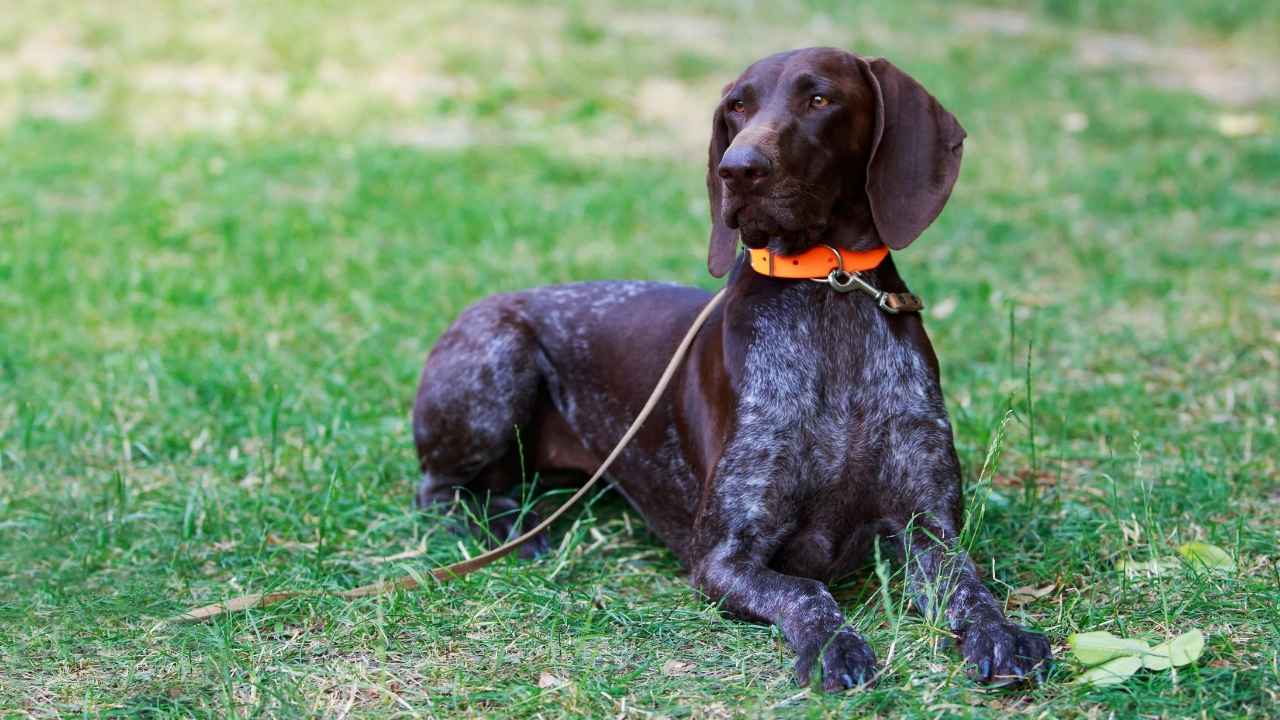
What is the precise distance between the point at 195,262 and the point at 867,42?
7.50 metres

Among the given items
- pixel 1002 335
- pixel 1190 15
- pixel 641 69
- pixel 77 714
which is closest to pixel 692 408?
pixel 77 714

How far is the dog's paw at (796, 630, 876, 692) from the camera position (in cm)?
306

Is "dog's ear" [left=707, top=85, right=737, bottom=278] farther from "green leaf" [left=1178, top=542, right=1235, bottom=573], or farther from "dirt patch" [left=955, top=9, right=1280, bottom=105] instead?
"dirt patch" [left=955, top=9, right=1280, bottom=105]

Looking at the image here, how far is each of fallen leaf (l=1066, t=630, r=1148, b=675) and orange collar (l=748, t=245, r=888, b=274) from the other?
1.13 metres

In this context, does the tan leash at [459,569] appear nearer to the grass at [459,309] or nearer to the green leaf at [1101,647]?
the grass at [459,309]

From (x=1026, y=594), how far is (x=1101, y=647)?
58 cm

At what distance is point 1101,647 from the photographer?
10.2 feet

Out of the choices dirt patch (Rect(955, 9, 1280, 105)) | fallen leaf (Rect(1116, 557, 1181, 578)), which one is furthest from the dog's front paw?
dirt patch (Rect(955, 9, 1280, 105))

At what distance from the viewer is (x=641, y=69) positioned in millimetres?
11570

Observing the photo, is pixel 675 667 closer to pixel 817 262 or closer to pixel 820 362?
pixel 820 362

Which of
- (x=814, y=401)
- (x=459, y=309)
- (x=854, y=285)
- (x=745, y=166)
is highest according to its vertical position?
(x=745, y=166)

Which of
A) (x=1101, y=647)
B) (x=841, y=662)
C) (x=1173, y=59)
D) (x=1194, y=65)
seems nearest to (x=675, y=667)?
(x=841, y=662)

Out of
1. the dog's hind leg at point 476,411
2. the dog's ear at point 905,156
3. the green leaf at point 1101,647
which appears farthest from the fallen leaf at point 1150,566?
the dog's hind leg at point 476,411

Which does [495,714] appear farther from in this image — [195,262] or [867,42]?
[867,42]
